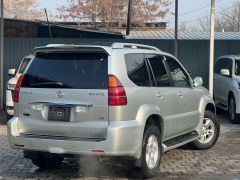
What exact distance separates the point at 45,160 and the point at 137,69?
2.06 m

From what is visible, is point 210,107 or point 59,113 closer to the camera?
point 59,113

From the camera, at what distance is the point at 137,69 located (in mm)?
7039

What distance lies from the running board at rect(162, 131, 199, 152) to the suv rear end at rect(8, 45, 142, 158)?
1168mm

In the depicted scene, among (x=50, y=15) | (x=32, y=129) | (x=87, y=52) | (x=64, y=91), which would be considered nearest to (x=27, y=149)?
(x=32, y=129)

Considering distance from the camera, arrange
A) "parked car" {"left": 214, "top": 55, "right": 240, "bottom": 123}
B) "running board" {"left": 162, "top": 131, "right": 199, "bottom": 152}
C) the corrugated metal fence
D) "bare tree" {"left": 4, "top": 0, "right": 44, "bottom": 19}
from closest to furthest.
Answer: "running board" {"left": 162, "top": 131, "right": 199, "bottom": 152}, "parked car" {"left": 214, "top": 55, "right": 240, "bottom": 123}, the corrugated metal fence, "bare tree" {"left": 4, "top": 0, "right": 44, "bottom": 19}

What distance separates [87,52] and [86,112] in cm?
85

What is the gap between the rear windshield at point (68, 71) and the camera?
6.56 m

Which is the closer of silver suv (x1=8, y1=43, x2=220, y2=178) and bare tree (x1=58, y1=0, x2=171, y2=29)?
silver suv (x1=8, y1=43, x2=220, y2=178)

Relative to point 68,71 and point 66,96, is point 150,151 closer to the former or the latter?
point 66,96

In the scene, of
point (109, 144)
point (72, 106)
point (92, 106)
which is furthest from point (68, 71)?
point (109, 144)

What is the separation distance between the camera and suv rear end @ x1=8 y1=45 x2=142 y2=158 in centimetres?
638

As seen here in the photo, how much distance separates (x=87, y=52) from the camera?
6727 mm

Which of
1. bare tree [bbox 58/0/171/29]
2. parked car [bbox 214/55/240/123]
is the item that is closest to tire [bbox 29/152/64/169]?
parked car [bbox 214/55/240/123]

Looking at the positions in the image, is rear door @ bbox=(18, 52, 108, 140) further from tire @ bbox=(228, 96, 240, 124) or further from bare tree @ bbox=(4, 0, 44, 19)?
bare tree @ bbox=(4, 0, 44, 19)
